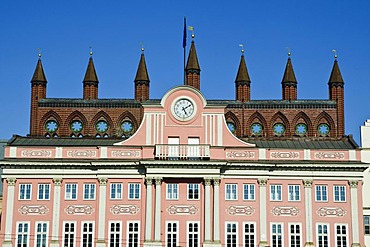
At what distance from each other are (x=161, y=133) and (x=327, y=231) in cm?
1770

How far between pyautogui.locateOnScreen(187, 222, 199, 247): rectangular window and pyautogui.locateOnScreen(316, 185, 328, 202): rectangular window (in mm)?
11534

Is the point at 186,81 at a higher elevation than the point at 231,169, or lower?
higher

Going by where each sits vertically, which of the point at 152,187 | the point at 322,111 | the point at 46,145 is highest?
the point at 322,111

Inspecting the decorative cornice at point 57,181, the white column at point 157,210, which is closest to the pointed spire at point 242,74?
the white column at point 157,210

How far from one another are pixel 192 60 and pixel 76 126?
611 inches

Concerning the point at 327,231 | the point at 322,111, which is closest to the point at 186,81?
the point at 322,111

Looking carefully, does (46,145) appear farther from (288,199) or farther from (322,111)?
(322,111)

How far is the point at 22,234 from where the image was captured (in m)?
61.1

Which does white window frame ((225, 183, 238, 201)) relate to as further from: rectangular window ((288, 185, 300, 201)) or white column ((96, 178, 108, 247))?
white column ((96, 178, 108, 247))

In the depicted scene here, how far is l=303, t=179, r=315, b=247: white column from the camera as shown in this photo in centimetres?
6106

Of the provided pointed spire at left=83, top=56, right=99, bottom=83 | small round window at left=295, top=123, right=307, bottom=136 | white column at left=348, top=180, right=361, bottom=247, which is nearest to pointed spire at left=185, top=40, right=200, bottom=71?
pointed spire at left=83, top=56, right=99, bottom=83

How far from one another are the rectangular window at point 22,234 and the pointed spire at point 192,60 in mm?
27916

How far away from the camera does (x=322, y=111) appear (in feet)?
253

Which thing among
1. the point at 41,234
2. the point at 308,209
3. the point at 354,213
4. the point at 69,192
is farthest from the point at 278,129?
the point at 41,234
